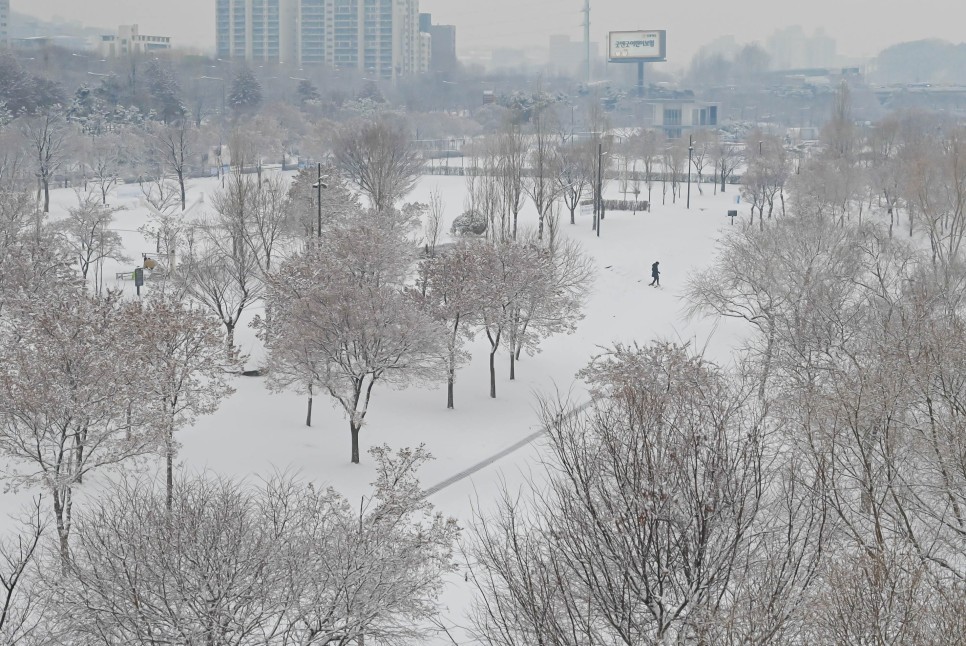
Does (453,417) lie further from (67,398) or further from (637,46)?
(637,46)

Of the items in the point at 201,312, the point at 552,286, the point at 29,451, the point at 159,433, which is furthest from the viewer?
the point at 552,286

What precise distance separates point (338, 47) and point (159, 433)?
7444 inches

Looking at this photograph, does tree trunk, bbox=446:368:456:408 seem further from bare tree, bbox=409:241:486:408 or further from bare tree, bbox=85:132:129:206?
bare tree, bbox=85:132:129:206

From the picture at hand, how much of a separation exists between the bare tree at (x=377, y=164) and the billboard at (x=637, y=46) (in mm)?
110182

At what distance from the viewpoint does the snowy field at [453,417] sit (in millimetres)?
22766

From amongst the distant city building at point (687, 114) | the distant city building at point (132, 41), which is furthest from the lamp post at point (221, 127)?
the distant city building at point (132, 41)

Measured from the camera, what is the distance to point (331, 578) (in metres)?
12.3

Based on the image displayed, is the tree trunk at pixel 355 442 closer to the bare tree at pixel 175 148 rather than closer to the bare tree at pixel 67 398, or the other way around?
the bare tree at pixel 67 398

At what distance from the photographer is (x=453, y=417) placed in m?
27.2

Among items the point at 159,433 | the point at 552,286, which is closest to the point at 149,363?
the point at 159,433

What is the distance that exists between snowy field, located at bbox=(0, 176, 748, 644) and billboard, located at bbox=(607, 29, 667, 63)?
122322 millimetres

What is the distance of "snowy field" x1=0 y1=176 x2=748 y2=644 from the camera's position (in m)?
22.8

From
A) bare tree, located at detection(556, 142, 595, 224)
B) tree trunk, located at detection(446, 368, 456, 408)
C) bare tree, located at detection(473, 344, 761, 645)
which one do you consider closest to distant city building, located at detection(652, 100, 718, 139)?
bare tree, located at detection(556, 142, 595, 224)

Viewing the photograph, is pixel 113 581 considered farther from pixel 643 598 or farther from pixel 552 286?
pixel 552 286
